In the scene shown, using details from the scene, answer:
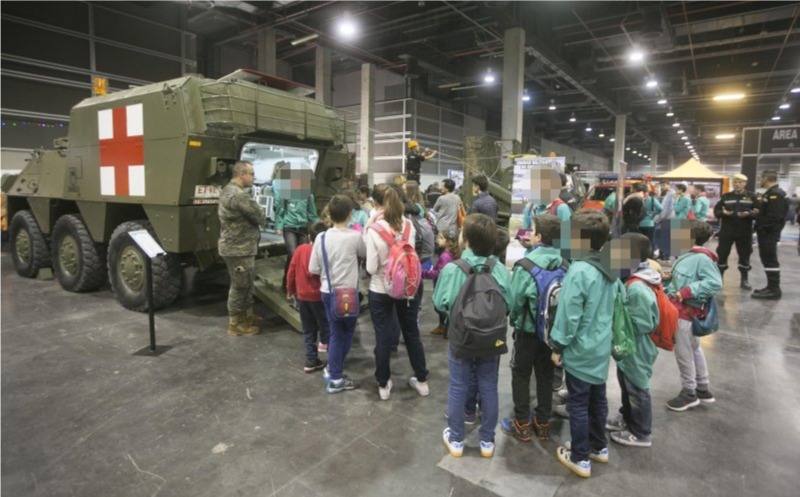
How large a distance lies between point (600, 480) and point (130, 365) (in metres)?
3.67

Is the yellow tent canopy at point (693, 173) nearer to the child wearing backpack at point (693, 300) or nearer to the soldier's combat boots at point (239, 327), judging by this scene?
the child wearing backpack at point (693, 300)

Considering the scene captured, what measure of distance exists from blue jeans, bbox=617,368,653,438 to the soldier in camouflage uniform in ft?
10.9

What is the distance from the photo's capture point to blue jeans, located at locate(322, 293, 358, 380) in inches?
135

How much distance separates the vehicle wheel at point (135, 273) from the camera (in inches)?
200

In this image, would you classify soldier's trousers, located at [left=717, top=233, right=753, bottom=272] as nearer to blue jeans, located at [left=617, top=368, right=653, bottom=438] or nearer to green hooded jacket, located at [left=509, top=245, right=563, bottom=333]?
blue jeans, located at [left=617, top=368, right=653, bottom=438]

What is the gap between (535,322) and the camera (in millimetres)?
2709

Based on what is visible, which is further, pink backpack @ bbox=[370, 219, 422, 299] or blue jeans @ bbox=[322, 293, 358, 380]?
blue jeans @ bbox=[322, 293, 358, 380]

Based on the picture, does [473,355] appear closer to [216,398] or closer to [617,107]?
[216,398]

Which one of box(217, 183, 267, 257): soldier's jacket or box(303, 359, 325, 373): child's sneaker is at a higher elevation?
box(217, 183, 267, 257): soldier's jacket

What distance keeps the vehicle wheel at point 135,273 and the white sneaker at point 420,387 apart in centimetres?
314

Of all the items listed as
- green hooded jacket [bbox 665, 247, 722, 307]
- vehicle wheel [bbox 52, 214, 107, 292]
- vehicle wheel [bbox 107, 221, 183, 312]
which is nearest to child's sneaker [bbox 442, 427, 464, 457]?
green hooded jacket [bbox 665, 247, 722, 307]

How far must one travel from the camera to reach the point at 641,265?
2.71 meters

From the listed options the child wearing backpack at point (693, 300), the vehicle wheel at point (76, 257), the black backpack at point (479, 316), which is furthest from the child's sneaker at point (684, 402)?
the vehicle wheel at point (76, 257)

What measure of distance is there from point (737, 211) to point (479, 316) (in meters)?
6.22
